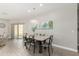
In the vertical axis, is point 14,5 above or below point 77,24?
above

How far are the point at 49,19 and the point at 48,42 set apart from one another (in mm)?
705

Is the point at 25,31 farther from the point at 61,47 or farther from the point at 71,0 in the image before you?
the point at 71,0

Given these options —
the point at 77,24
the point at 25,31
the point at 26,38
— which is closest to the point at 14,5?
the point at 25,31

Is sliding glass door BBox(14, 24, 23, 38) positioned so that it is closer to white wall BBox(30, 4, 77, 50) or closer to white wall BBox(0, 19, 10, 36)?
white wall BBox(0, 19, 10, 36)

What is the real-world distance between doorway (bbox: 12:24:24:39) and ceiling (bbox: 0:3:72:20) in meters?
0.24

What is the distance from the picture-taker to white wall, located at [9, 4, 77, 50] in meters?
3.11

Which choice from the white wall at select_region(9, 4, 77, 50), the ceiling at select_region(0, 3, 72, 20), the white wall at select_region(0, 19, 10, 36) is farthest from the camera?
the white wall at select_region(9, 4, 77, 50)

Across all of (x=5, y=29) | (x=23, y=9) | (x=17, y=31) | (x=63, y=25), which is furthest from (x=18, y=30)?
(x=63, y=25)

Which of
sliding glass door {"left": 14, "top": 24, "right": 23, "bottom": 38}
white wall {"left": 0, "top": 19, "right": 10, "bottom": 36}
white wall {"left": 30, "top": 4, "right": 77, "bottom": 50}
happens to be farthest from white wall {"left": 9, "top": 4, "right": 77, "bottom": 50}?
white wall {"left": 0, "top": 19, "right": 10, "bottom": 36}

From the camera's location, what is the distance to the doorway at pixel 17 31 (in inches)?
123

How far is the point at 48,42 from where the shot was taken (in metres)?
3.20

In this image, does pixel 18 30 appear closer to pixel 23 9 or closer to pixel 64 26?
pixel 23 9

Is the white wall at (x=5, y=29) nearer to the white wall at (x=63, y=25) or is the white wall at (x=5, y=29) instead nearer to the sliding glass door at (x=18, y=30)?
the sliding glass door at (x=18, y=30)

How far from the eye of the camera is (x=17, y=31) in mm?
3182
